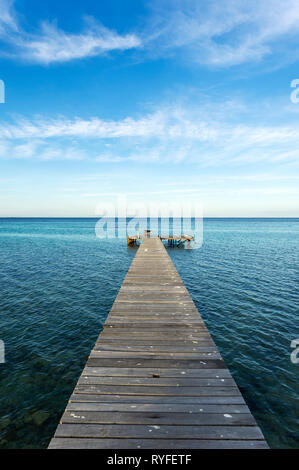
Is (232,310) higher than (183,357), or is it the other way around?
(183,357)

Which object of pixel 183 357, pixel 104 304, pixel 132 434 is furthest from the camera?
pixel 104 304

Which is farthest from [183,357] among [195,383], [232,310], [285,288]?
[285,288]

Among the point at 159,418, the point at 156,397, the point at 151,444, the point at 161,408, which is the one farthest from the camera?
the point at 156,397

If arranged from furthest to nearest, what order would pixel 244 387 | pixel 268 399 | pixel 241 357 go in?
pixel 241 357
pixel 244 387
pixel 268 399

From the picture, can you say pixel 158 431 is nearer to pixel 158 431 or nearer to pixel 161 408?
pixel 158 431

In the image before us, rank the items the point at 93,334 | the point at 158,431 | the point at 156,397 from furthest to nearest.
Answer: the point at 93,334 < the point at 156,397 < the point at 158,431

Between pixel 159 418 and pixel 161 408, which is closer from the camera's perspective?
pixel 159 418

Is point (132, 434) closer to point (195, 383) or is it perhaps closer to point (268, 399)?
point (195, 383)

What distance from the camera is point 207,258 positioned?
2839 cm

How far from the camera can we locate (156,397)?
14.2 feet

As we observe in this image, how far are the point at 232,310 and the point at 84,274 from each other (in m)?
13.5

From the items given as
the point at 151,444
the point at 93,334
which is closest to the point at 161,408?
the point at 151,444

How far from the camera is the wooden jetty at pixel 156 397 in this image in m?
3.50

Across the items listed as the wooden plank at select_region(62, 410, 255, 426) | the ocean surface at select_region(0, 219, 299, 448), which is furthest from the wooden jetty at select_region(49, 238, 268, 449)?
the ocean surface at select_region(0, 219, 299, 448)
